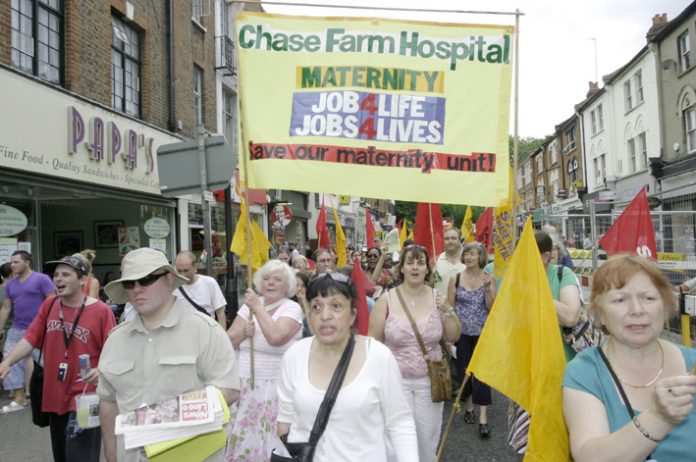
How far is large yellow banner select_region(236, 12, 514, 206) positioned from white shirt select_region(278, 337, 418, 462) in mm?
1517

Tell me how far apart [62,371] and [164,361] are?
5.23ft

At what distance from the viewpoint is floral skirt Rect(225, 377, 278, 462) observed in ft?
11.8

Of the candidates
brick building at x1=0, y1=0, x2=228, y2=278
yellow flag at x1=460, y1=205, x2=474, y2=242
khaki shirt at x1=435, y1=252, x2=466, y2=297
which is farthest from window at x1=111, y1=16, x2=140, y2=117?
khaki shirt at x1=435, y1=252, x2=466, y2=297

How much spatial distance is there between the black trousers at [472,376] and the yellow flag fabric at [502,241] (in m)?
0.87

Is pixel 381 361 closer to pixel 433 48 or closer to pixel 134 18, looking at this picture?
pixel 433 48

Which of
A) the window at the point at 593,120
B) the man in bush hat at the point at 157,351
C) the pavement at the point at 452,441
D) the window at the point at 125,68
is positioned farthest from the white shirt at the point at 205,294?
the window at the point at 593,120

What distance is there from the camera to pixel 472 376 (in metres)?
5.93

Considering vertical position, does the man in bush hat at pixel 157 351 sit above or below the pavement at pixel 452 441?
above

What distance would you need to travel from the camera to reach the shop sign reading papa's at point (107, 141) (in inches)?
399

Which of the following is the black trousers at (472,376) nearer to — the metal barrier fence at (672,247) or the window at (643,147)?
the metal barrier fence at (672,247)

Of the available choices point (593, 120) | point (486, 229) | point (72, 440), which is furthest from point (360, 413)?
point (593, 120)

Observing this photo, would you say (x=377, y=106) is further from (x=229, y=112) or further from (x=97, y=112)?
(x=229, y=112)

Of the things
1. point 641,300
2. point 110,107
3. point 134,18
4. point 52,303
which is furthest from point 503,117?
point 134,18

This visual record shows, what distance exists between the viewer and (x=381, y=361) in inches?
98.0
